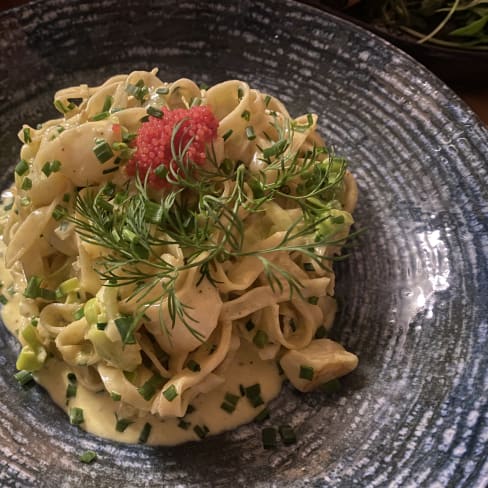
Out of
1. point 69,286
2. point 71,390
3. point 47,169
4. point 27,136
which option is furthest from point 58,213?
point 71,390

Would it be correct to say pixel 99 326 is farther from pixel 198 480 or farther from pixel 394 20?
pixel 394 20

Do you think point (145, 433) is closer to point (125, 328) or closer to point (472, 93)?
point (125, 328)

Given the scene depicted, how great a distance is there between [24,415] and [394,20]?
11.6 feet

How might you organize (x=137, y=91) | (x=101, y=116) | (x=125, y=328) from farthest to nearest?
1. (x=137, y=91)
2. (x=101, y=116)
3. (x=125, y=328)

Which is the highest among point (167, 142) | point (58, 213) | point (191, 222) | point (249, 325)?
point (167, 142)

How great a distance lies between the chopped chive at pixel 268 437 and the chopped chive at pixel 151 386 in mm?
486

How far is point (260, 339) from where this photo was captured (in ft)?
8.61

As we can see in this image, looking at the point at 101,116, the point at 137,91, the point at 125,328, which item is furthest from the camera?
the point at 137,91

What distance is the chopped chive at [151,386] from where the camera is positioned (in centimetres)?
240

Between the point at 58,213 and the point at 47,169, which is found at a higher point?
the point at 47,169

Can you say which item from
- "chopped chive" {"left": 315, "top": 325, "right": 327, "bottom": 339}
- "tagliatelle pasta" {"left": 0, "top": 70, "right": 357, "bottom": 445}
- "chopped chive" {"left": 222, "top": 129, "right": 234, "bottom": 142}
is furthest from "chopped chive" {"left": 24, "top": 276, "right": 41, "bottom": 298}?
"chopped chive" {"left": 315, "top": 325, "right": 327, "bottom": 339}

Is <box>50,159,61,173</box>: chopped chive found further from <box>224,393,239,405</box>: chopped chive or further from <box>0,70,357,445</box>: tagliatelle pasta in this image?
<box>224,393,239,405</box>: chopped chive

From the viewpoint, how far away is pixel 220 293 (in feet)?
8.45

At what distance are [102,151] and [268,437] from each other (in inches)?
56.6
